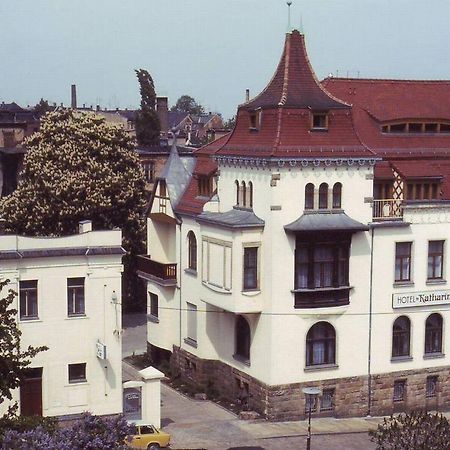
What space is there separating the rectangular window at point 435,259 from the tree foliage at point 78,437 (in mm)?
21510

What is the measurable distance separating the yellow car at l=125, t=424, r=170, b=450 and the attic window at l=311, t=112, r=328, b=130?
1410 cm

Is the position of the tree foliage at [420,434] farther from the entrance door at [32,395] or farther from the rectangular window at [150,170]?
the rectangular window at [150,170]

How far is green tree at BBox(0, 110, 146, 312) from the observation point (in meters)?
53.7

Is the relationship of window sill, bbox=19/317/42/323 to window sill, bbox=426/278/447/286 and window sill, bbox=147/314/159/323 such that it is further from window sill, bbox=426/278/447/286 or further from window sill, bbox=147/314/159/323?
window sill, bbox=426/278/447/286

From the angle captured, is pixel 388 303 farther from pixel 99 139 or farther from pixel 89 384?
A: pixel 99 139

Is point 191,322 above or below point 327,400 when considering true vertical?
above

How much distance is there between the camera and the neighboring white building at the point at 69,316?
3544 cm

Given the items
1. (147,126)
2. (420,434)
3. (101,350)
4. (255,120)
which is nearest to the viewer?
(420,434)

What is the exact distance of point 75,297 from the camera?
36.3 metres

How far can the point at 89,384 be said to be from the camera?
3631 centimetres

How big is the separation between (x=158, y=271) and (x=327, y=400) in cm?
1169

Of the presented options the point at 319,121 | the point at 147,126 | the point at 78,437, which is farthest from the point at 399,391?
the point at 147,126

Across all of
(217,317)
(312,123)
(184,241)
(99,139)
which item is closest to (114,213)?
(99,139)

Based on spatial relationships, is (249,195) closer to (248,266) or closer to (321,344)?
(248,266)
